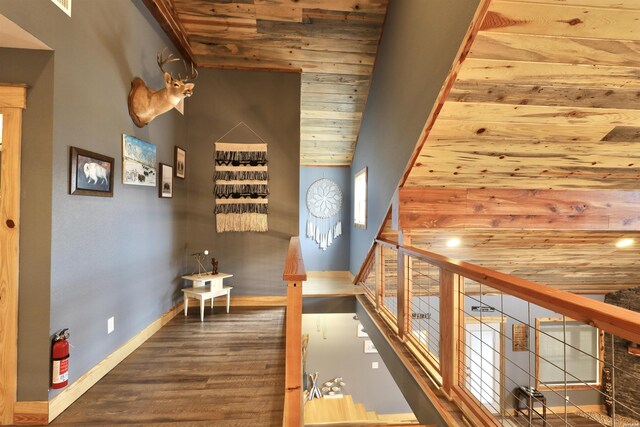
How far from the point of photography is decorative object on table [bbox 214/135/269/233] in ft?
14.2

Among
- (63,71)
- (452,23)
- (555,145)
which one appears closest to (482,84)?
(452,23)

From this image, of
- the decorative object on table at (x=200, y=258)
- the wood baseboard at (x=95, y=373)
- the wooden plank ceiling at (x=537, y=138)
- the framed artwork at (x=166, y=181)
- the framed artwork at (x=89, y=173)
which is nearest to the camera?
the wooden plank ceiling at (x=537, y=138)

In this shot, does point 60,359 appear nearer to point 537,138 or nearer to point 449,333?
point 449,333

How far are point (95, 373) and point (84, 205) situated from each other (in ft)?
3.96

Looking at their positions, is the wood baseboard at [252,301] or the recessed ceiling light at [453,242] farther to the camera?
the wood baseboard at [252,301]

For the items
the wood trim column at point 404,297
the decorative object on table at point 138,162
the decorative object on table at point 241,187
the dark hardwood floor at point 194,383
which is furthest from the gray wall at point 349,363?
the decorative object on table at point 138,162

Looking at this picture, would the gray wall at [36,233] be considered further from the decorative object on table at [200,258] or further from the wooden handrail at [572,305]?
the wooden handrail at [572,305]

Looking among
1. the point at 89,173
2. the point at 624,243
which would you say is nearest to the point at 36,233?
the point at 89,173

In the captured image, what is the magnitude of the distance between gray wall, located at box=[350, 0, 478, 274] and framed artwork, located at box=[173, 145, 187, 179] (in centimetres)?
239

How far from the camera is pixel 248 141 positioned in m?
4.38

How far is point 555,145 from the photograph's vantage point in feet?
8.52

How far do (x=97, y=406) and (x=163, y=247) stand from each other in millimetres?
1731

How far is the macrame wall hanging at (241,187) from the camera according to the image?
14.2 feet

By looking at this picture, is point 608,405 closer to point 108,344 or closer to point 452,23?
point 452,23
